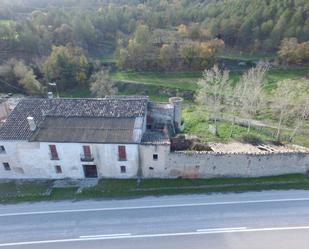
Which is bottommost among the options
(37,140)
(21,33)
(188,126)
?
(188,126)

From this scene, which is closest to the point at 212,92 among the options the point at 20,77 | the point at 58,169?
the point at 58,169

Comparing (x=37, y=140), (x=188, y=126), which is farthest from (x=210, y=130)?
(x=37, y=140)

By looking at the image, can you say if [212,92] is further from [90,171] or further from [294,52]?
[294,52]

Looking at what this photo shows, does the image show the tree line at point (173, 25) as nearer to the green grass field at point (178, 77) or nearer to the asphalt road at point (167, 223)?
the green grass field at point (178, 77)

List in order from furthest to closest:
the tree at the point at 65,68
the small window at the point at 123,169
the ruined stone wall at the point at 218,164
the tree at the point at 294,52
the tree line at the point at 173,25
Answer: the tree line at the point at 173,25 < the tree at the point at 294,52 < the tree at the point at 65,68 < the small window at the point at 123,169 < the ruined stone wall at the point at 218,164

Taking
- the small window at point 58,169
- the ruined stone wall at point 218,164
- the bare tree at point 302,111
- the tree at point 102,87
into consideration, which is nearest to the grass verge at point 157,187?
the ruined stone wall at point 218,164

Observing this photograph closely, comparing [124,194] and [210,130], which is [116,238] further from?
[210,130]
